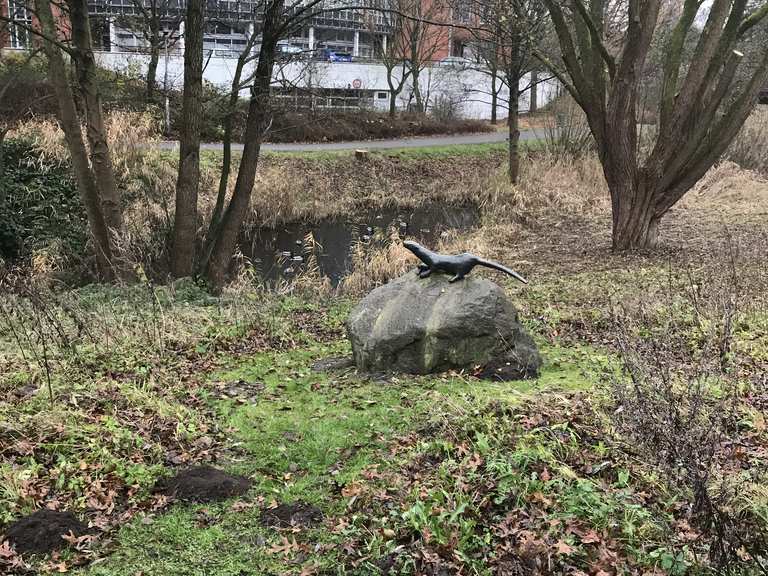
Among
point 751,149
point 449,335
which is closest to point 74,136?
point 449,335

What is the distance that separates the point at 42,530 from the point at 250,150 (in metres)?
8.61

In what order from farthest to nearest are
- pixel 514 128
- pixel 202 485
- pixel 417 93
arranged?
pixel 417 93 → pixel 514 128 → pixel 202 485

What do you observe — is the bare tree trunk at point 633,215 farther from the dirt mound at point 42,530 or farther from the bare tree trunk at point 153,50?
the dirt mound at point 42,530

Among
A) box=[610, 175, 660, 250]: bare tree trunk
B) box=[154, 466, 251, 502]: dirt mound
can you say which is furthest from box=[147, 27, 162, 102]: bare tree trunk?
box=[154, 466, 251, 502]: dirt mound

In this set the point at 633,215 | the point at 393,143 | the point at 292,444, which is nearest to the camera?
the point at 292,444

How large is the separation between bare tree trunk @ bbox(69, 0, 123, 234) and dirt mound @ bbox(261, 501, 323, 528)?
7962 millimetres

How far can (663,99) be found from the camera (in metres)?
11.3

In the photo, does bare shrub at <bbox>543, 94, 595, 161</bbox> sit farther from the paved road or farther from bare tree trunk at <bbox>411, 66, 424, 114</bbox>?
bare tree trunk at <bbox>411, 66, 424, 114</bbox>

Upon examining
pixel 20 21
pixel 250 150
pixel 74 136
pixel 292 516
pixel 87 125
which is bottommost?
pixel 292 516

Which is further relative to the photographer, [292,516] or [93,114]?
[93,114]

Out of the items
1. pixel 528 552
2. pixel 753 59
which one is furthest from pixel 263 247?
pixel 753 59

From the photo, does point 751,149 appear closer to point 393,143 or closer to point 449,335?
point 393,143

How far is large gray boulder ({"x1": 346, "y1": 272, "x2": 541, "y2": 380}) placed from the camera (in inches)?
238

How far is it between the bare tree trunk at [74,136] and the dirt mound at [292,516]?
778cm
